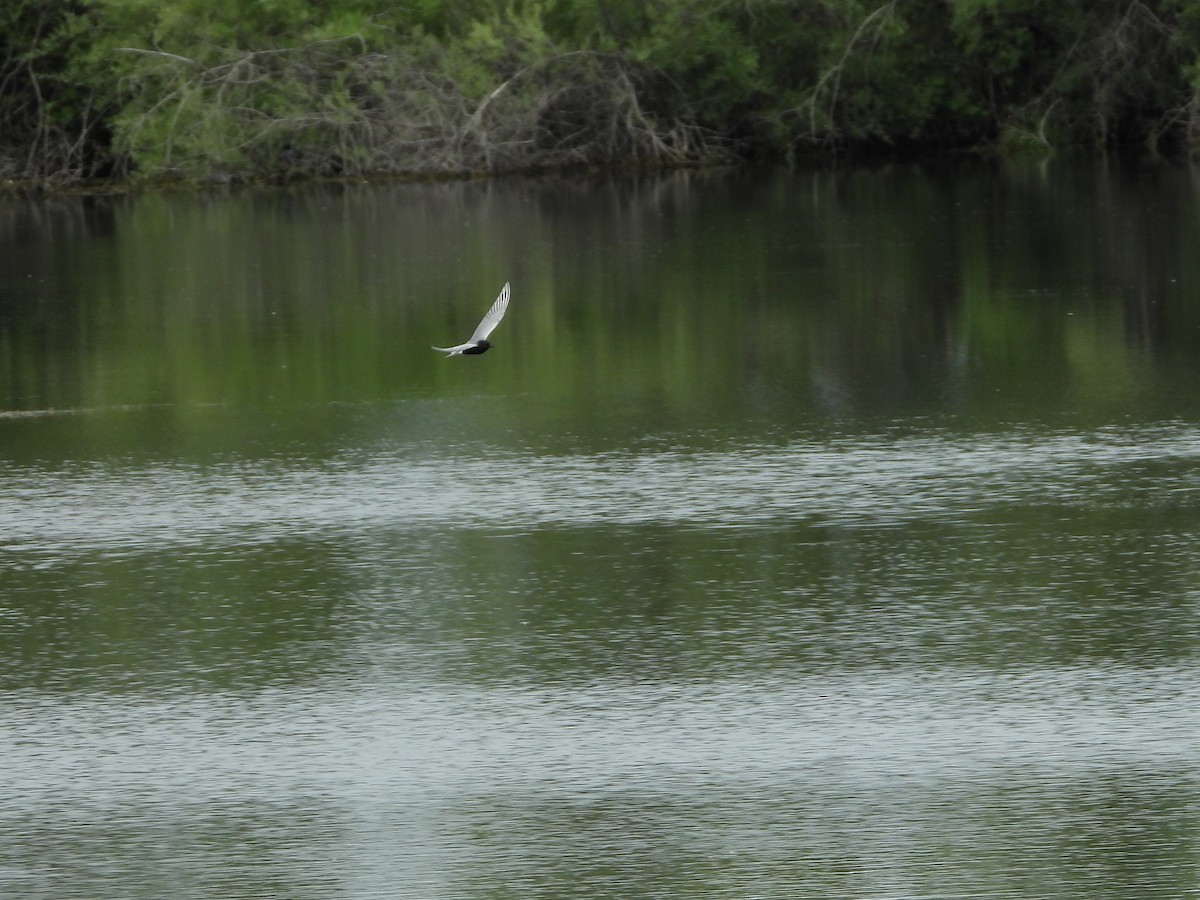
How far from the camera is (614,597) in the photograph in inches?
388

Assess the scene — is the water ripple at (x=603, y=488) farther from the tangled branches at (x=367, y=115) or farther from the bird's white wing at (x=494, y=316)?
the tangled branches at (x=367, y=115)

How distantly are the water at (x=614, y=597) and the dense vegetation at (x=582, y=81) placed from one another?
20.0m

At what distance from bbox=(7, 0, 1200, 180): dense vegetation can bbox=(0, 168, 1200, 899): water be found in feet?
65.5

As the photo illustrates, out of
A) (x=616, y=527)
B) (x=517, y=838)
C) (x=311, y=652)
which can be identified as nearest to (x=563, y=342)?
(x=616, y=527)

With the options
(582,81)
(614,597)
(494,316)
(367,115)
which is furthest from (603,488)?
(582,81)

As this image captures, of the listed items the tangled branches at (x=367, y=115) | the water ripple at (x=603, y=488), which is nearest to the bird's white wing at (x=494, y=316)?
the water ripple at (x=603, y=488)

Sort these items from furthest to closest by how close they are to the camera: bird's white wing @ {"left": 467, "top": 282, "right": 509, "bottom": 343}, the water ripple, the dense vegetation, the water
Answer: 1. the dense vegetation
2. bird's white wing @ {"left": 467, "top": 282, "right": 509, "bottom": 343}
3. the water ripple
4. the water

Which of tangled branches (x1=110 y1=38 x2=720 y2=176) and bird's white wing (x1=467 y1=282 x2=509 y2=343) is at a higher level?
tangled branches (x1=110 y1=38 x2=720 y2=176)

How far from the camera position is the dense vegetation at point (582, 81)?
132 ft

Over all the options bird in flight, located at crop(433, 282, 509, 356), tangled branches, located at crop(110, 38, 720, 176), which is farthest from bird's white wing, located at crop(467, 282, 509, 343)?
tangled branches, located at crop(110, 38, 720, 176)

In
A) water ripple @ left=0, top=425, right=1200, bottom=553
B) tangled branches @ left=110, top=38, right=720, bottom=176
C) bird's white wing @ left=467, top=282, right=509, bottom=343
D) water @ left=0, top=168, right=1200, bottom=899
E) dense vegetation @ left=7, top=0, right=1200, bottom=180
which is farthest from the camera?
dense vegetation @ left=7, top=0, right=1200, bottom=180

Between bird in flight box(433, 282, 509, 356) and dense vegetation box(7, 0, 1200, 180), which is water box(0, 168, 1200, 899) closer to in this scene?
bird in flight box(433, 282, 509, 356)

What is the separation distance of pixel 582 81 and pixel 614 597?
32225 millimetres

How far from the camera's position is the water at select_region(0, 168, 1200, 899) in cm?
690
